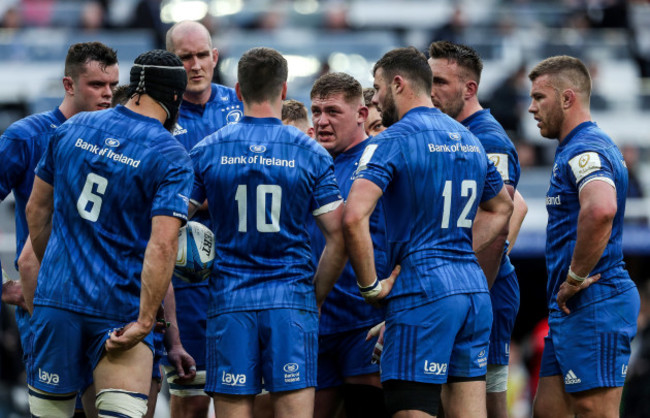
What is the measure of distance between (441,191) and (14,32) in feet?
45.9

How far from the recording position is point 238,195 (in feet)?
19.5

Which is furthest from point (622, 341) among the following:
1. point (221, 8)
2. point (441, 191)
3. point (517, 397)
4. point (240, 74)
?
point (221, 8)

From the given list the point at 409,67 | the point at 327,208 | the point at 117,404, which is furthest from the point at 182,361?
the point at 409,67

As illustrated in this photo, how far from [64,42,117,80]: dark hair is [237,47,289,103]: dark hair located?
126cm

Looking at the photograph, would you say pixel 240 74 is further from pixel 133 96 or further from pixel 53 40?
pixel 53 40

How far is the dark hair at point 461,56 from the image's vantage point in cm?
729

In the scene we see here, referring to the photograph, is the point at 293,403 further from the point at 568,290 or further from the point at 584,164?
the point at 584,164

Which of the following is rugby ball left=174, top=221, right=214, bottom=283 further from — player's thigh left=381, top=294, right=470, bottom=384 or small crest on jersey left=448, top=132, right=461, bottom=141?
small crest on jersey left=448, top=132, right=461, bottom=141

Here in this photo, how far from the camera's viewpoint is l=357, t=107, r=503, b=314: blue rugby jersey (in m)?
6.08

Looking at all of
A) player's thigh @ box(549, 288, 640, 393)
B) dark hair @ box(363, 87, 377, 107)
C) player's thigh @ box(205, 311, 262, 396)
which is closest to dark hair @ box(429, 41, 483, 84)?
dark hair @ box(363, 87, 377, 107)

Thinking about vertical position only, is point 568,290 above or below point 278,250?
below

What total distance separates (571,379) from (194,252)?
2660 millimetres

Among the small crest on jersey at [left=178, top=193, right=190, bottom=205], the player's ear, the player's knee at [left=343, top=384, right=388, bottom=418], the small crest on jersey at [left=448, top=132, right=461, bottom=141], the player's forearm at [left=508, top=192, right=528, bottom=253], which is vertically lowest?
the player's knee at [left=343, top=384, right=388, bottom=418]

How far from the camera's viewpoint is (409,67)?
A: 636 cm
